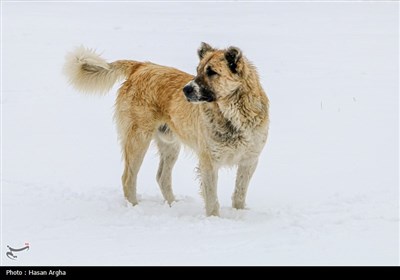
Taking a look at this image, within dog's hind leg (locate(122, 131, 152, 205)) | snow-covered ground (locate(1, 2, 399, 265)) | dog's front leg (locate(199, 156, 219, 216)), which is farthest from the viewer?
dog's hind leg (locate(122, 131, 152, 205))

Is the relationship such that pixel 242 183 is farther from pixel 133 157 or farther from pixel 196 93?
pixel 133 157

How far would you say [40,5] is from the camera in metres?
23.4

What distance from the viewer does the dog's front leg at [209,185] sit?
6.57 m

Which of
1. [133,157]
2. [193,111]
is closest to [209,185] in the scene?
[193,111]

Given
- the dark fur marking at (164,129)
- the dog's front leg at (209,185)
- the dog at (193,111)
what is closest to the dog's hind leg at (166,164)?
the dog at (193,111)

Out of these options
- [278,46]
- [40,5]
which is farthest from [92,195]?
[40,5]

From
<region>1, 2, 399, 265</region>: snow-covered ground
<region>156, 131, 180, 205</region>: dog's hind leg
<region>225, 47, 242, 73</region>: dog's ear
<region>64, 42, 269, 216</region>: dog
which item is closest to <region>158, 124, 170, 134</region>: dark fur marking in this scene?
<region>64, 42, 269, 216</region>: dog

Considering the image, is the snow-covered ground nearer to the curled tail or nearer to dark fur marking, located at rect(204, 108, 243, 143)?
dark fur marking, located at rect(204, 108, 243, 143)

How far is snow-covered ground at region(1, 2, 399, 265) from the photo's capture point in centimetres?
558

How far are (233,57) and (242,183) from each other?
4.44 ft

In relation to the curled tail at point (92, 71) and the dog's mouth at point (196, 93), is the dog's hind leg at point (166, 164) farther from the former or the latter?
the dog's mouth at point (196, 93)

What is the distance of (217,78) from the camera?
20.9 feet

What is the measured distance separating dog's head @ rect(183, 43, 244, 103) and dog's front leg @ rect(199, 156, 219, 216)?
0.65 meters
